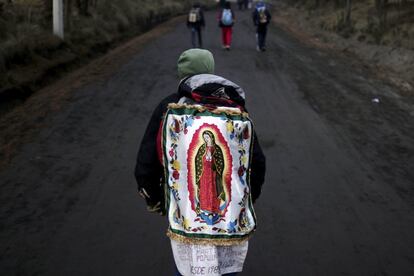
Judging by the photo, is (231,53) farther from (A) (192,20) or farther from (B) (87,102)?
(B) (87,102)

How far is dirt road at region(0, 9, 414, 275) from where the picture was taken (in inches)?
180

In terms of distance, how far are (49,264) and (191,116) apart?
7.92ft

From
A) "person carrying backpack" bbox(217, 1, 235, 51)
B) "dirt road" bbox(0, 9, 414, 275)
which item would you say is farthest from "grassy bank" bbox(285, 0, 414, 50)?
"dirt road" bbox(0, 9, 414, 275)

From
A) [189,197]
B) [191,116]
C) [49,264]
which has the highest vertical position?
[191,116]

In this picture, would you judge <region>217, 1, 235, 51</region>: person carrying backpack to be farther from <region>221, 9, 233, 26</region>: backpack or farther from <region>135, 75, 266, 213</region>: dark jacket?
<region>135, 75, 266, 213</region>: dark jacket

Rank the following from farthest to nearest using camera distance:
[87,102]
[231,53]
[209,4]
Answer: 1. [209,4]
2. [231,53]
3. [87,102]

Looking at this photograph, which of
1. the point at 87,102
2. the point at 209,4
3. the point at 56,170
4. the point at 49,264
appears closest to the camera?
the point at 49,264

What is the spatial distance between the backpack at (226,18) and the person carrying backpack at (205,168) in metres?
13.8

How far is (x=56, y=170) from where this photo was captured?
648 cm

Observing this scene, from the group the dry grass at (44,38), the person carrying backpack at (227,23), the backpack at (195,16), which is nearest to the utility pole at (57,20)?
the dry grass at (44,38)

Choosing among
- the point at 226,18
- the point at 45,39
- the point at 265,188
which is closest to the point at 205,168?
the point at 265,188

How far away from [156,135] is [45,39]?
454 inches

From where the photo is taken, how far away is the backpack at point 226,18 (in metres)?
16.3

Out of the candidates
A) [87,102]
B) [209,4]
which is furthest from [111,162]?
[209,4]
